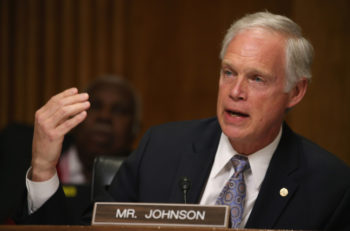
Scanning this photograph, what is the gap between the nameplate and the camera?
1760 millimetres

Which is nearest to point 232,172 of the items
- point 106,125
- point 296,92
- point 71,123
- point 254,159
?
point 254,159

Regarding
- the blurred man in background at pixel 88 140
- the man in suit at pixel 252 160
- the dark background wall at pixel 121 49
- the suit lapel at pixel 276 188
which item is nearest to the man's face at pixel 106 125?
the blurred man in background at pixel 88 140

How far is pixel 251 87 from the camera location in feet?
7.88

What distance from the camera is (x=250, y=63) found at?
238cm

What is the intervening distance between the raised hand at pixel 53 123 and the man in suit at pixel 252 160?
0.05ft

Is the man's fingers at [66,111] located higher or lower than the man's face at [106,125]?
higher

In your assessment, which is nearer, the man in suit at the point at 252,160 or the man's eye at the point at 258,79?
the man in suit at the point at 252,160

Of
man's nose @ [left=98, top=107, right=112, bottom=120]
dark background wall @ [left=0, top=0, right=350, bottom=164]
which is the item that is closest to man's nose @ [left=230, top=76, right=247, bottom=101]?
man's nose @ [left=98, top=107, right=112, bottom=120]

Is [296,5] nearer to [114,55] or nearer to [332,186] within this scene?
[114,55]

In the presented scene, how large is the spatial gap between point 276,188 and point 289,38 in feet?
1.95

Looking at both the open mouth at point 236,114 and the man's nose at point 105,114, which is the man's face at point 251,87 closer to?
the open mouth at point 236,114

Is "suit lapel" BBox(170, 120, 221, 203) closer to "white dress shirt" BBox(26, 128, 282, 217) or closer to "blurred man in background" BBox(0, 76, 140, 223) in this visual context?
"white dress shirt" BBox(26, 128, 282, 217)

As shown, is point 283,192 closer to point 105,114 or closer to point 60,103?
point 60,103

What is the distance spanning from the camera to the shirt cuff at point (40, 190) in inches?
85.6
